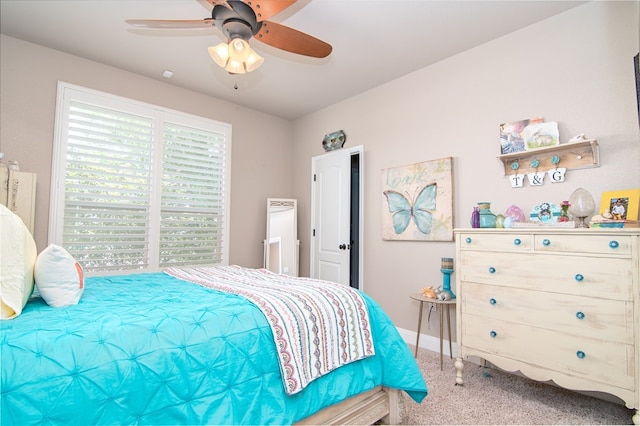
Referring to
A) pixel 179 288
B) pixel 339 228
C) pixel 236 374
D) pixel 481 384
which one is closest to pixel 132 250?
pixel 179 288

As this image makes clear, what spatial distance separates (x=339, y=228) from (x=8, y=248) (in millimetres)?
3058

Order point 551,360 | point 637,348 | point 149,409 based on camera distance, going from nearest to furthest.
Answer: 1. point 149,409
2. point 637,348
3. point 551,360

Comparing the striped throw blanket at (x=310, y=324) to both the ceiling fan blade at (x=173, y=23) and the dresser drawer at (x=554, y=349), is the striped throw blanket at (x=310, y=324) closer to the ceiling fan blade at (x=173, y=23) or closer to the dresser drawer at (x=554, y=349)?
the dresser drawer at (x=554, y=349)

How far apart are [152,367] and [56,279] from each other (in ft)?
2.46

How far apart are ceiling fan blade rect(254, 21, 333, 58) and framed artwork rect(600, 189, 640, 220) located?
202cm

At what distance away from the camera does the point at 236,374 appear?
4.24ft

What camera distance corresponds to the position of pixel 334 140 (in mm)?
4215

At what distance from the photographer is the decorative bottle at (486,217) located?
257 cm

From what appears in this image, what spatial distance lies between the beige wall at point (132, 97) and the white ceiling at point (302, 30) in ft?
0.45

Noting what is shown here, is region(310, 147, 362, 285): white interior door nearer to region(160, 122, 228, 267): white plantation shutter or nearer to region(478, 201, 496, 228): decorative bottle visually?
region(160, 122, 228, 267): white plantation shutter

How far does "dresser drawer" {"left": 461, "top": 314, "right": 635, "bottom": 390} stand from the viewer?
5.82 feet

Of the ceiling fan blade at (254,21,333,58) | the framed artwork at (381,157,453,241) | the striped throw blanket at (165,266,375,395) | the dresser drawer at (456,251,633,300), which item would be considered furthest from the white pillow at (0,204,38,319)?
the framed artwork at (381,157,453,241)

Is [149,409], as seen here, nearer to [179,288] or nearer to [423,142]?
[179,288]

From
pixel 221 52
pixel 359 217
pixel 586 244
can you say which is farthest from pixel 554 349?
pixel 221 52
